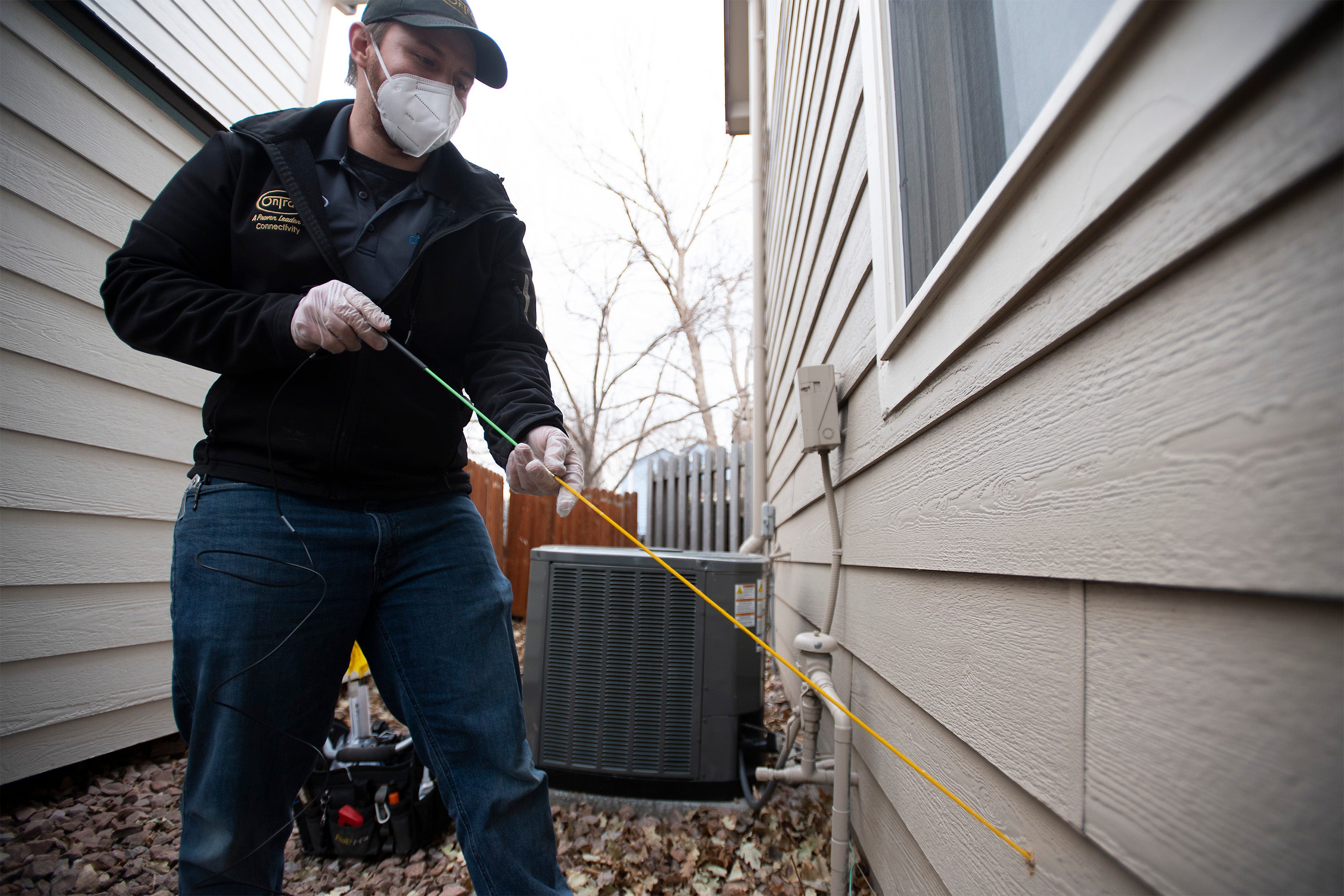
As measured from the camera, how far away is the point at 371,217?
4.50ft

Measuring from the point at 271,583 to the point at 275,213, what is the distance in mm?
714

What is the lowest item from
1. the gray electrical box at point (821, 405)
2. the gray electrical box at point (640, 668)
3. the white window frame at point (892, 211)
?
the gray electrical box at point (640, 668)

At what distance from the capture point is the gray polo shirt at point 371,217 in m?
1.34

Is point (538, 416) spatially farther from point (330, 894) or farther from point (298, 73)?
point (298, 73)

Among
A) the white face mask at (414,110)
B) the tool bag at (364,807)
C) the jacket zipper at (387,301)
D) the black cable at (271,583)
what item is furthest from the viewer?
the tool bag at (364,807)

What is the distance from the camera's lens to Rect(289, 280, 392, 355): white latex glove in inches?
44.4

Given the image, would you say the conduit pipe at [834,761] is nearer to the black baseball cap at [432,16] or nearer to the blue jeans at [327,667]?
the blue jeans at [327,667]

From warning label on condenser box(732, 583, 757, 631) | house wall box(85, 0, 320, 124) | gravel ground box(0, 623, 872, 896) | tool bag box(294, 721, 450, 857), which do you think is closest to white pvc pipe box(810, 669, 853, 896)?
gravel ground box(0, 623, 872, 896)

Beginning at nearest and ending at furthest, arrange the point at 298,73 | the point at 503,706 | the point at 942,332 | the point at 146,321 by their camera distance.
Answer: the point at 942,332 → the point at 146,321 → the point at 503,706 → the point at 298,73

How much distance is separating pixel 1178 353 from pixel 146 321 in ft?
4.90

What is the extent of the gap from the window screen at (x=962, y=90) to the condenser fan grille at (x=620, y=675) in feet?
4.91

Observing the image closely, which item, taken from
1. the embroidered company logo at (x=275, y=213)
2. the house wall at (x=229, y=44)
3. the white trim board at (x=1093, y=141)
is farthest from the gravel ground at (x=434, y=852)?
the house wall at (x=229, y=44)

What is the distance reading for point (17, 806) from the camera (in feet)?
7.41

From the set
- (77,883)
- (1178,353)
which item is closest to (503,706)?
(1178,353)
